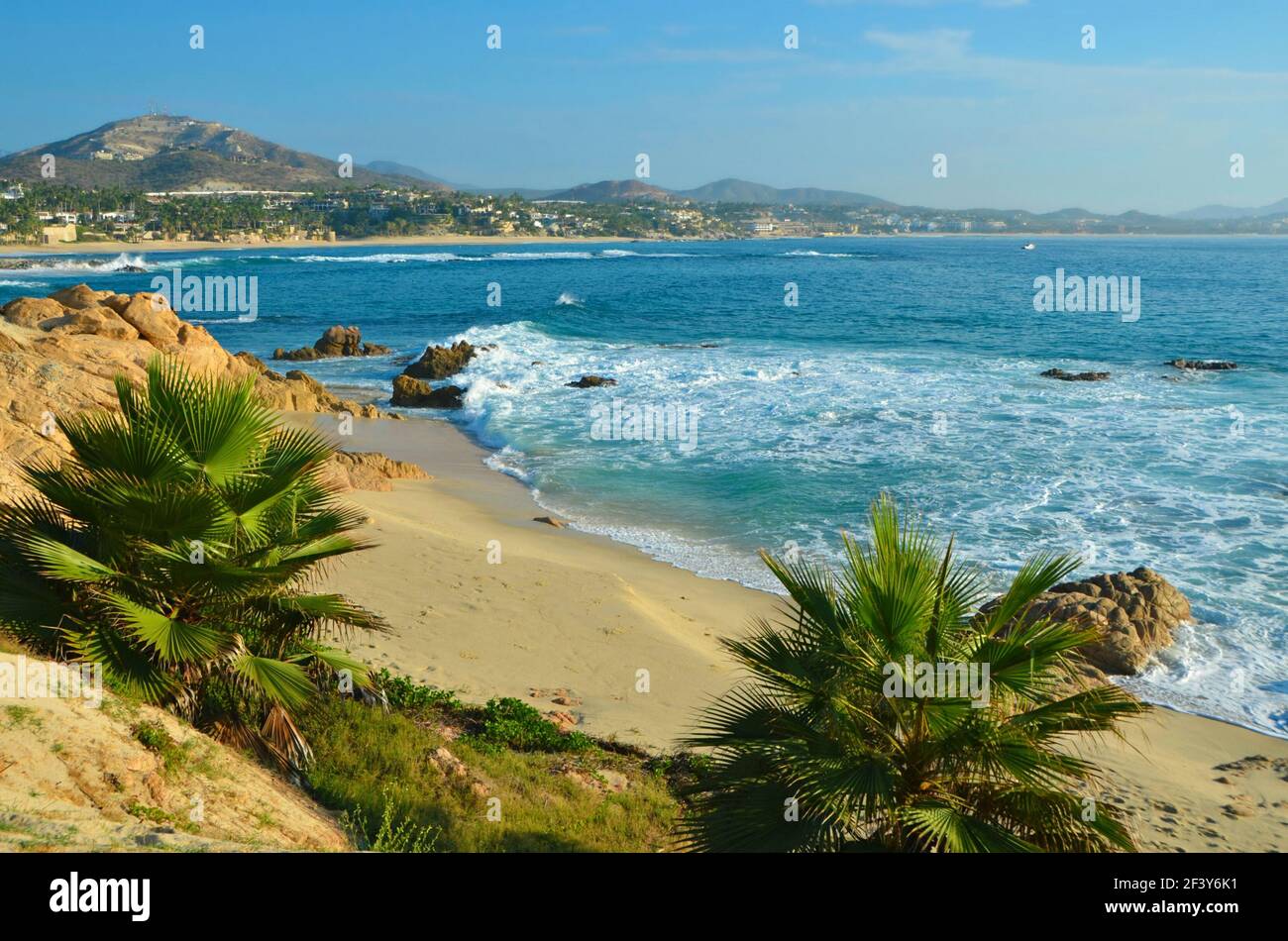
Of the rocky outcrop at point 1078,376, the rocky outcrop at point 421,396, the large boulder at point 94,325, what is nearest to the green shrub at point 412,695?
the large boulder at point 94,325

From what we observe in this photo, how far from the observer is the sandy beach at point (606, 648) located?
863cm

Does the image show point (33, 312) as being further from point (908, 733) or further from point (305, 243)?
point (305, 243)

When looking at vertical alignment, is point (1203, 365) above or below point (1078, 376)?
above

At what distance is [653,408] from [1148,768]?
793 inches

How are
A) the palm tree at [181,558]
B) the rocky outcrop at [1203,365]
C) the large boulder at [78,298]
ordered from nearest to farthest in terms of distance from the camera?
the palm tree at [181,558]
the large boulder at [78,298]
the rocky outcrop at [1203,365]

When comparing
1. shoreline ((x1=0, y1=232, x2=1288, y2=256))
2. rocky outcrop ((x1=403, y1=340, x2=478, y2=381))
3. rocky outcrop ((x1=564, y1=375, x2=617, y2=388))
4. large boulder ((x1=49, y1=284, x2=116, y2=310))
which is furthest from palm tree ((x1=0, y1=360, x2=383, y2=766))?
shoreline ((x1=0, y1=232, x2=1288, y2=256))

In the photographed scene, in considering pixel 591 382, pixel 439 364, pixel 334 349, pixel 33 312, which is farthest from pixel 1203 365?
pixel 33 312

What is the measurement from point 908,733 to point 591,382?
2783 cm

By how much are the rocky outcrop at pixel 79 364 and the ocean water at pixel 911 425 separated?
5.51 m

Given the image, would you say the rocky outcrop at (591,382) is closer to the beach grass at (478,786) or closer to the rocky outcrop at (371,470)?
the rocky outcrop at (371,470)

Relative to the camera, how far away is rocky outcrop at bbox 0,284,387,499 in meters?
9.72

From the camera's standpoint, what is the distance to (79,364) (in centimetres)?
1376

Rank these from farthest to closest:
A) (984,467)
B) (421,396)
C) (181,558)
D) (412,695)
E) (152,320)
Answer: (421,396), (984,467), (152,320), (412,695), (181,558)

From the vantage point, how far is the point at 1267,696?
35.0ft
